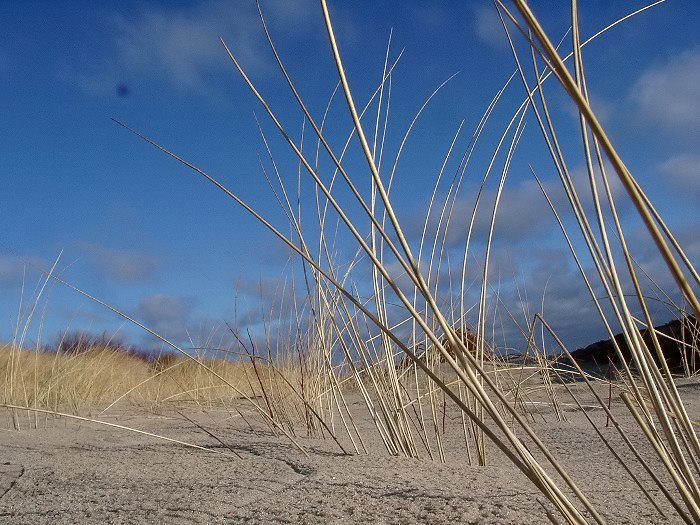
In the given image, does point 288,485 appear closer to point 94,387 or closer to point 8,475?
point 8,475

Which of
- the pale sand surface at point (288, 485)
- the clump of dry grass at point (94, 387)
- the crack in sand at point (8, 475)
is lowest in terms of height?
the pale sand surface at point (288, 485)

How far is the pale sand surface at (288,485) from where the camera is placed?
1107mm

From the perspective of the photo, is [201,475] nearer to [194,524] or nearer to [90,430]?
[194,524]

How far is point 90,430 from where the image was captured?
2914 millimetres

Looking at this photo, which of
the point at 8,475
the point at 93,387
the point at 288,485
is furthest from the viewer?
the point at 93,387

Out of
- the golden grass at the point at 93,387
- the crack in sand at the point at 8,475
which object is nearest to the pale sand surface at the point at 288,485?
the crack in sand at the point at 8,475

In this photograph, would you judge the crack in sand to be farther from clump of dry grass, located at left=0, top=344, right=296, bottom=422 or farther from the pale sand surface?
clump of dry grass, located at left=0, top=344, right=296, bottom=422

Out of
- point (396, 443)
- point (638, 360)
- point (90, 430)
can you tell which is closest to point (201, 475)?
point (396, 443)

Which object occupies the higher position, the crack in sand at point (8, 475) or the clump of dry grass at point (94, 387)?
the clump of dry grass at point (94, 387)

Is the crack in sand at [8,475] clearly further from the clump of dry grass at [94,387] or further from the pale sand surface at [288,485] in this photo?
the clump of dry grass at [94,387]

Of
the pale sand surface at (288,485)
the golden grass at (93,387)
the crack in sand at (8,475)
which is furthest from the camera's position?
the golden grass at (93,387)

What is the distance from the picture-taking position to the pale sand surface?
1.11 m

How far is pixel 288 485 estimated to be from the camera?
1333 millimetres

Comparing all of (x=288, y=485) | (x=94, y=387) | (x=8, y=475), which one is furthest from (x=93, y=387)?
(x=288, y=485)
